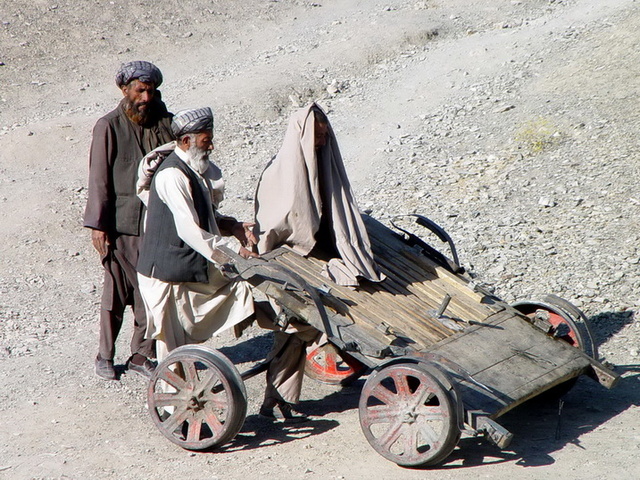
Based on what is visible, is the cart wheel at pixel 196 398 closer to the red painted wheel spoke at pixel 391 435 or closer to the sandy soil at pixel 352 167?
the sandy soil at pixel 352 167

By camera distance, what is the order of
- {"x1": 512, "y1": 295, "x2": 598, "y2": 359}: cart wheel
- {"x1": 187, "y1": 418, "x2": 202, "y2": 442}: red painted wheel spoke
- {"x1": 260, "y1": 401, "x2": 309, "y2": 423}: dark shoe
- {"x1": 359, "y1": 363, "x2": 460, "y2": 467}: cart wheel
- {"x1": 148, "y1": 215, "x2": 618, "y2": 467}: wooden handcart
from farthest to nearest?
1. {"x1": 260, "y1": 401, "x2": 309, "y2": 423}: dark shoe
2. {"x1": 512, "y1": 295, "x2": 598, "y2": 359}: cart wheel
3. {"x1": 187, "y1": 418, "x2": 202, "y2": 442}: red painted wheel spoke
4. {"x1": 148, "y1": 215, "x2": 618, "y2": 467}: wooden handcart
5. {"x1": 359, "y1": 363, "x2": 460, "y2": 467}: cart wheel

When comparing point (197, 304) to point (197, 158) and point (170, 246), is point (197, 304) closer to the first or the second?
point (170, 246)

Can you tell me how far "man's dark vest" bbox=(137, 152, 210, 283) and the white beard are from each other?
4 cm

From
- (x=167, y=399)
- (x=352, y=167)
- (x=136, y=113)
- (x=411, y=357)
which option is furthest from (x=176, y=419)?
(x=352, y=167)

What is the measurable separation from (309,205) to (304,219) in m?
0.09

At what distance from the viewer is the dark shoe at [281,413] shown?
17.5 feet

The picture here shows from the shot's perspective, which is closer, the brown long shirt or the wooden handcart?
the wooden handcart

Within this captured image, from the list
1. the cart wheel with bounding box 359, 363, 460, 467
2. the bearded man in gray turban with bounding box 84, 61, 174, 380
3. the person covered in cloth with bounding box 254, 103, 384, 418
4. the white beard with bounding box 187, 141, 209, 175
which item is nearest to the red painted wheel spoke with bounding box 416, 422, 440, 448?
the cart wheel with bounding box 359, 363, 460, 467

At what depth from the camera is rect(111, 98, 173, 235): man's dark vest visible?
5.79 metres

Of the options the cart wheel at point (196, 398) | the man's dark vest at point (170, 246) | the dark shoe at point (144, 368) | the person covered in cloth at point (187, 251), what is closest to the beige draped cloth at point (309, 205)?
the person covered in cloth at point (187, 251)

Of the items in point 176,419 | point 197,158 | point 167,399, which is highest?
point 197,158

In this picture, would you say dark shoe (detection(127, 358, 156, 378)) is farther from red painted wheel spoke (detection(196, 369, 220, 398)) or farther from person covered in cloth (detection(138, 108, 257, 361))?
red painted wheel spoke (detection(196, 369, 220, 398))

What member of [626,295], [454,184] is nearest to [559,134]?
[454,184]

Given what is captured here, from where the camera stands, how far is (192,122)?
4.83 m
